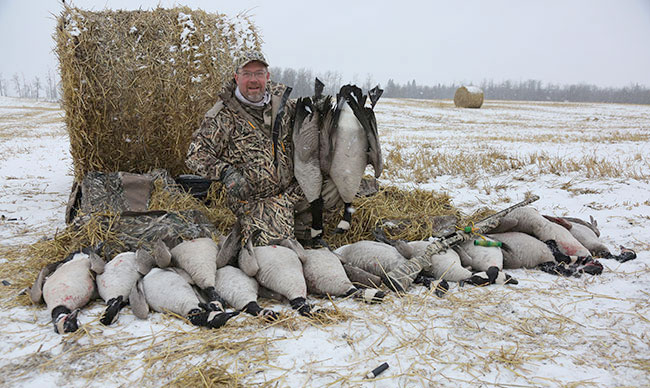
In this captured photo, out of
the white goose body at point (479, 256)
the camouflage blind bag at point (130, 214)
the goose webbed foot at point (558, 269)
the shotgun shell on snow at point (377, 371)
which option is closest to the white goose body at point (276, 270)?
the camouflage blind bag at point (130, 214)

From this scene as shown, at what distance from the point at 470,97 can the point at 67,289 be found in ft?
105

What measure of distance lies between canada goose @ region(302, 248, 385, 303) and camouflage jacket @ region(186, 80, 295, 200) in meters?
1.12

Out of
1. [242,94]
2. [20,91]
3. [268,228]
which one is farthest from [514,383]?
[20,91]

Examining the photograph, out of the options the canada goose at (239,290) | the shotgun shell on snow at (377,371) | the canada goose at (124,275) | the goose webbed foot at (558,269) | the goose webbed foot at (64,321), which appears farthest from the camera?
the goose webbed foot at (558,269)

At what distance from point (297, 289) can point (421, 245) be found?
1.38m

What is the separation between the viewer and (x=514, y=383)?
232 centimetres

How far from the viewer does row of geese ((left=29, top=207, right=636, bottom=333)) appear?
3025mm

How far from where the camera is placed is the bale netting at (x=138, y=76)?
4.90 m

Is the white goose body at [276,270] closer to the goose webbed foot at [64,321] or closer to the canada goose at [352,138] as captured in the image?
the canada goose at [352,138]

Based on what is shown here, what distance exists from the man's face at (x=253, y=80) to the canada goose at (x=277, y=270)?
5.18ft

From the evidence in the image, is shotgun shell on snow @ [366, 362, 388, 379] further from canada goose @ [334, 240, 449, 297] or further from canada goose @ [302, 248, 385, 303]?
canada goose @ [334, 240, 449, 297]

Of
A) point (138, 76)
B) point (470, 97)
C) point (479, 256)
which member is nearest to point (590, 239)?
point (479, 256)

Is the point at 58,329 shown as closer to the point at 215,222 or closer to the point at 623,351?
the point at 215,222

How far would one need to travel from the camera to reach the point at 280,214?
4.31m
